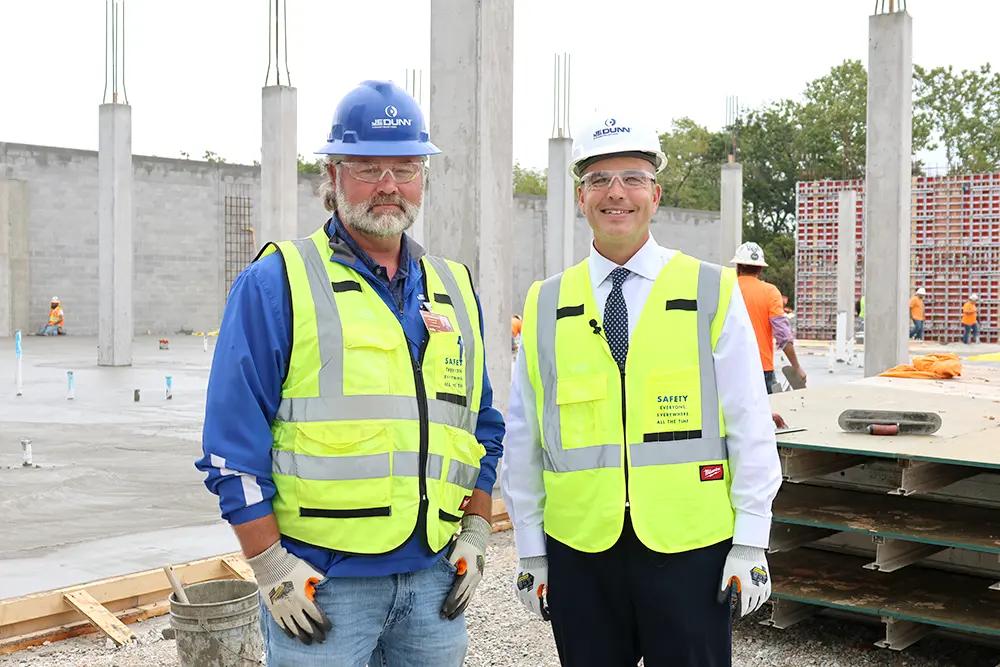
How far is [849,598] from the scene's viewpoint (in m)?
5.04

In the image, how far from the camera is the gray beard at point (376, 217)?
268 cm

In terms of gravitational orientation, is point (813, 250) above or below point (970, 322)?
above

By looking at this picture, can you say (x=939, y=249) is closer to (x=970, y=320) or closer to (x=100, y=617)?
(x=970, y=320)

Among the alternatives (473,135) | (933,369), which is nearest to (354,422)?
(473,135)

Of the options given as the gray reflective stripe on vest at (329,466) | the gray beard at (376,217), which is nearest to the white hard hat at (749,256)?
the gray beard at (376,217)

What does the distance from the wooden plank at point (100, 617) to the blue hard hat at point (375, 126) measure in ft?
11.4

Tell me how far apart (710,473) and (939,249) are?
31669mm

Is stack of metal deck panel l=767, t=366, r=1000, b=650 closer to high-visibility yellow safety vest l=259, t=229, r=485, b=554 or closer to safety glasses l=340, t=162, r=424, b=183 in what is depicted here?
high-visibility yellow safety vest l=259, t=229, r=485, b=554

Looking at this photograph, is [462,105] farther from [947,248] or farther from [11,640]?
[947,248]

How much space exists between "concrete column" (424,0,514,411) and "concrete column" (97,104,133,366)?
14.3 m

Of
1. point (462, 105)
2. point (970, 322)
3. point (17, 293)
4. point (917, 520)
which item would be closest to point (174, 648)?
point (917, 520)

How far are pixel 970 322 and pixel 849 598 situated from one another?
27911 millimetres

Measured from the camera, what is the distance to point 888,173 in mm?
12086

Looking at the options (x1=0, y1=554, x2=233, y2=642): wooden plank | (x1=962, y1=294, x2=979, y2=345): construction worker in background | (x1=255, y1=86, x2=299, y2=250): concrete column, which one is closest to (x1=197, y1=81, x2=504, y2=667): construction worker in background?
(x1=0, y1=554, x2=233, y2=642): wooden plank
